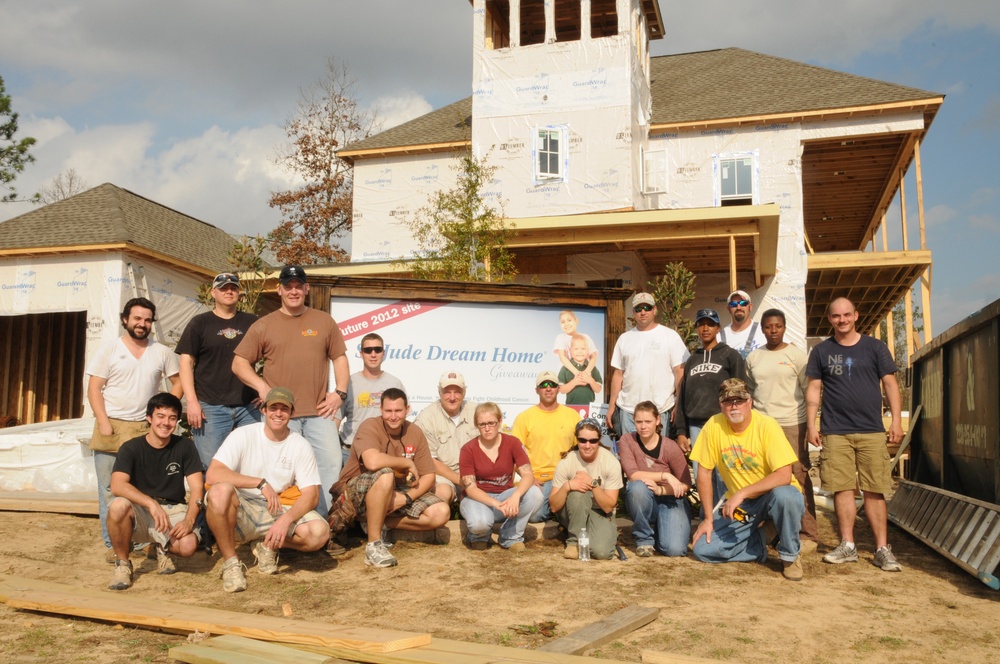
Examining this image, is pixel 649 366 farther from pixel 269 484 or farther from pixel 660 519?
pixel 269 484

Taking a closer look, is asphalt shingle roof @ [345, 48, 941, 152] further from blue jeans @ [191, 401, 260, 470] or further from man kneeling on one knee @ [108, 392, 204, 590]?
man kneeling on one knee @ [108, 392, 204, 590]

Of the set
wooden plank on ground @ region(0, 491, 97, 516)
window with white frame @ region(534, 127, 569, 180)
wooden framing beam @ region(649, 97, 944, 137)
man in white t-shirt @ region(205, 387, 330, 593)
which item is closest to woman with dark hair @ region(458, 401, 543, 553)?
man in white t-shirt @ region(205, 387, 330, 593)

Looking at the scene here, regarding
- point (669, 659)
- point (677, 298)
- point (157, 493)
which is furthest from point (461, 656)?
point (677, 298)

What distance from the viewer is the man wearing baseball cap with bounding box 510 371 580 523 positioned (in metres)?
6.56

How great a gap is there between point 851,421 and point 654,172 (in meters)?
12.7

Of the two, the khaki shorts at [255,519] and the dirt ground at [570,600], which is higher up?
the khaki shorts at [255,519]

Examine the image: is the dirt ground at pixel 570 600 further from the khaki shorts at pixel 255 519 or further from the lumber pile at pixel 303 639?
the khaki shorts at pixel 255 519

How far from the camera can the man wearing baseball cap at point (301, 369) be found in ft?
19.4

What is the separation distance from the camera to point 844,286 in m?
18.7

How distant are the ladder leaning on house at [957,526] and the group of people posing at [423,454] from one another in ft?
1.61

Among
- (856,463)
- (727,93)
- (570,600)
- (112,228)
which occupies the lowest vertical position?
(570,600)

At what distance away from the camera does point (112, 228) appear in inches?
647

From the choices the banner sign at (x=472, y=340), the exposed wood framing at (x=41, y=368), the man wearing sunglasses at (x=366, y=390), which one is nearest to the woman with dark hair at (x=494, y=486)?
the man wearing sunglasses at (x=366, y=390)

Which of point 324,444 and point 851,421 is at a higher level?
point 851,421
